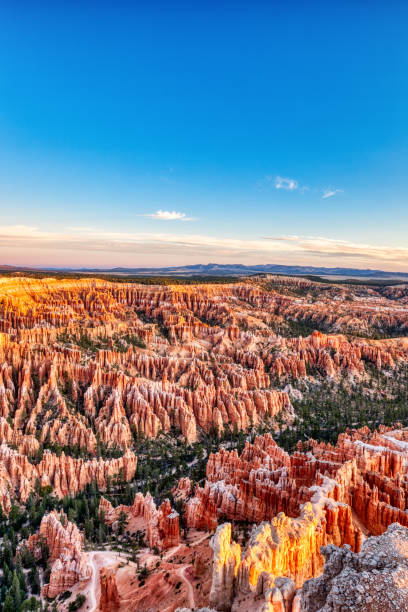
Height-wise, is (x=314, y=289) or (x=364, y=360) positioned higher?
(x=314, y=289)

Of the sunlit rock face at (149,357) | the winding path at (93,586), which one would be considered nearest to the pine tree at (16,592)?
the winding path at (93,586)

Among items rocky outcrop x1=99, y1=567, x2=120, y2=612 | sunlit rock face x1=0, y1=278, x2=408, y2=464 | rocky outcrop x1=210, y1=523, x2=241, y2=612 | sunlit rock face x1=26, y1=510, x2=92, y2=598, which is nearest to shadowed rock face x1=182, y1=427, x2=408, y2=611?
rocky outcrop x1=210, y1=523, x2=241, y2=612

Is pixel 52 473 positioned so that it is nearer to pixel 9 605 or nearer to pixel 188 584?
pixel 9 605

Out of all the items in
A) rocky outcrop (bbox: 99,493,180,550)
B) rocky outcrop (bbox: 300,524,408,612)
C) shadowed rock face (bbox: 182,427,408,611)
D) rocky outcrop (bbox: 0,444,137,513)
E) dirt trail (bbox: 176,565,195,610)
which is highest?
rocky outcrop (bbox: 300,524,408,612)

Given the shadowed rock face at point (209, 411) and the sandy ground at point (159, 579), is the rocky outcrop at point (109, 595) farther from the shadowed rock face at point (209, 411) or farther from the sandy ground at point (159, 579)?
the sandy ground at point (159, 579)

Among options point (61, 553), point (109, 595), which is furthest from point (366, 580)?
point (61, 553)

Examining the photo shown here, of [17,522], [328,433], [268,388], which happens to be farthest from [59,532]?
[268,388]

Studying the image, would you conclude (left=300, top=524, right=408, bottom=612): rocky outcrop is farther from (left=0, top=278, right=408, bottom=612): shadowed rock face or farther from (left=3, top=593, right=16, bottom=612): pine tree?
(left=3, top=593, right=16, bottom=612): pine tree

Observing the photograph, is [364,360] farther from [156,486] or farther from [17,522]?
[17,522]
